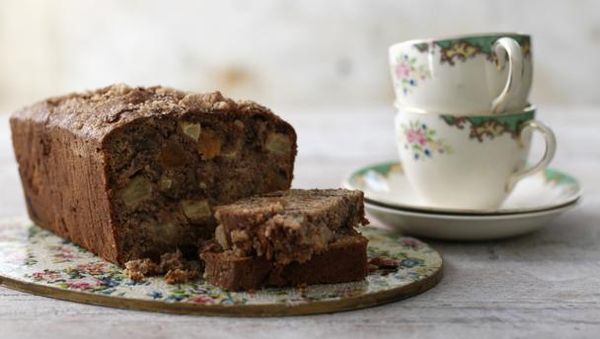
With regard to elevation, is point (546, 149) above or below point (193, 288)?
above

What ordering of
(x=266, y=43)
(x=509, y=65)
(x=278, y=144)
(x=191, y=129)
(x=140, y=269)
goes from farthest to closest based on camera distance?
(x=266, y=43)
(x=509, y=65)
(x=278, y=144)
(x=191, y=129)
(x=140, y=269)

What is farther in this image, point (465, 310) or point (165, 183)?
point (165, 183)

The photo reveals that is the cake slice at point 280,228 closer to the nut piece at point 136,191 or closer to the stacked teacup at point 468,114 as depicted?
the nut piece at point 136,191

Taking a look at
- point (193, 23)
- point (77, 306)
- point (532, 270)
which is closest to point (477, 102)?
point (532, 270)

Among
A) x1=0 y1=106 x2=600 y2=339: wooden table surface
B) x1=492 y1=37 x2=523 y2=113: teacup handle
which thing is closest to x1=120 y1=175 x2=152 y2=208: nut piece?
x1=0 y1=106 x2=600 y2=339: wooden table surface

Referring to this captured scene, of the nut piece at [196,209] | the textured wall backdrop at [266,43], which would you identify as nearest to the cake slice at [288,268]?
the nut piece at [196,209]

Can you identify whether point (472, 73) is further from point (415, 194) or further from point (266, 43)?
point (266, 43)

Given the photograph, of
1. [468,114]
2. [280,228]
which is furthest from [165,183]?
[468,114]
